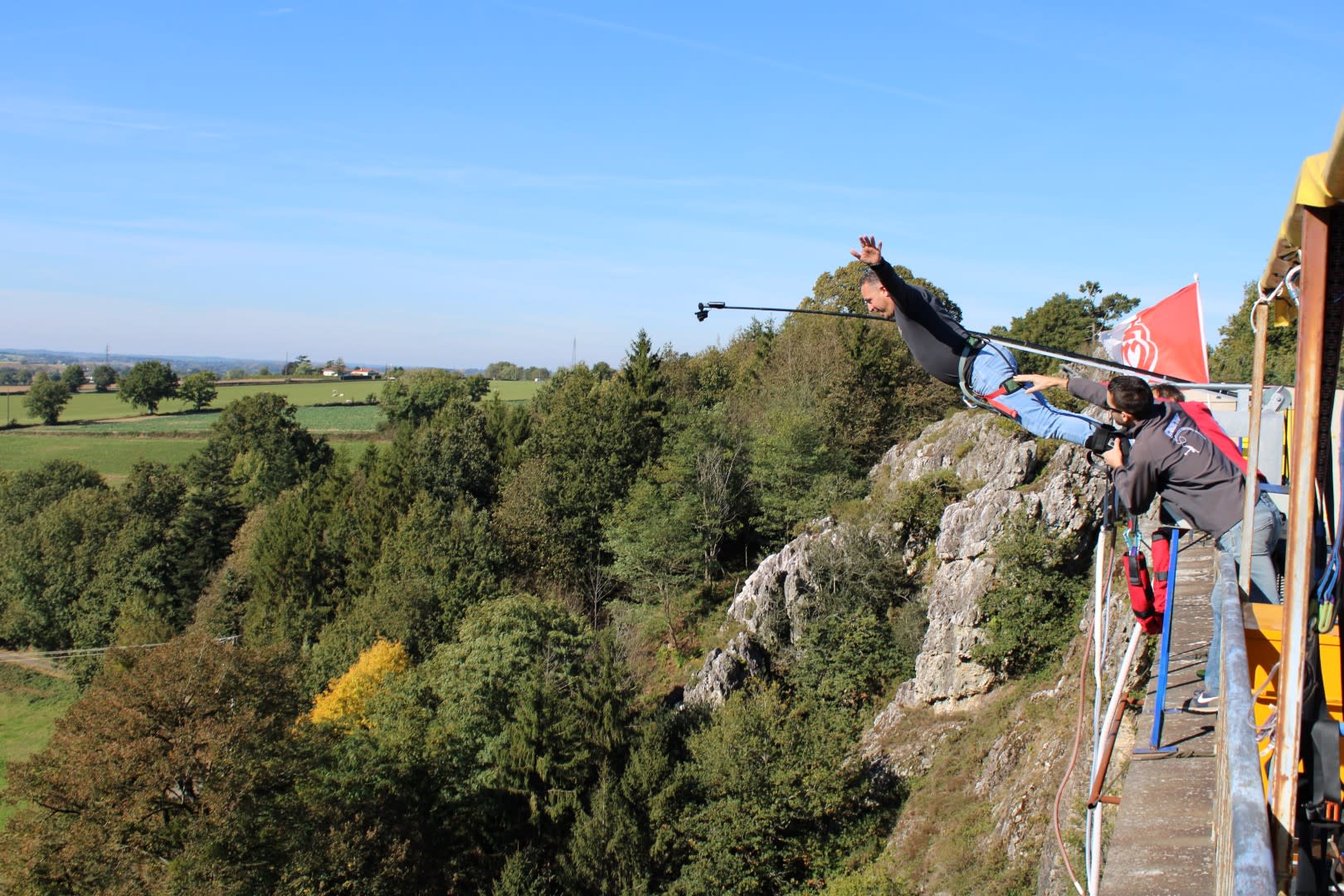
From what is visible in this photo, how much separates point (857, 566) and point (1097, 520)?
8.53m

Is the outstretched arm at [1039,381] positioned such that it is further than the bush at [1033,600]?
No

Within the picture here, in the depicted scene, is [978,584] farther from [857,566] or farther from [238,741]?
[238,741]

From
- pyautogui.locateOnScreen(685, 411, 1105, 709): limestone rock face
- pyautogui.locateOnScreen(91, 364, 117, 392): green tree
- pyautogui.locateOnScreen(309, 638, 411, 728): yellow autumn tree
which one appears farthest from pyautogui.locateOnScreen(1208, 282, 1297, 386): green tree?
pyautogui.locateOnScreen(91, 364, 117, 392): green tree

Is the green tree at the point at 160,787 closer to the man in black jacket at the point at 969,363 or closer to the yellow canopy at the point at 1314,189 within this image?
the man in black jacket at the point at 969,363

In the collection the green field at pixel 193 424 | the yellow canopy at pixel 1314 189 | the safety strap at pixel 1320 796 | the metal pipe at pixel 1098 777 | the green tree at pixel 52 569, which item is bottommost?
the green tree at pixel 52 569

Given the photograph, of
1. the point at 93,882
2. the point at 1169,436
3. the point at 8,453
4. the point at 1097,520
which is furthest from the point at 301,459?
the point at 1169,436

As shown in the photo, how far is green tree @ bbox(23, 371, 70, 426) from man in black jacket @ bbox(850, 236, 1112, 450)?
10819cm

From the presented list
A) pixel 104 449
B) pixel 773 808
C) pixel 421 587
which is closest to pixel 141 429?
pixel 104 449

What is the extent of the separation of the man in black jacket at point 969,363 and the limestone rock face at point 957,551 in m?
18.4

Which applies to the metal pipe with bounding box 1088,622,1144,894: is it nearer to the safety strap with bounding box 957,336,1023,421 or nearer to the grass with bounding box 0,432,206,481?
the safety strap with bounding box 957,336,1023,421

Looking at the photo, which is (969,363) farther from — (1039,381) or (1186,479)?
(1186,479)

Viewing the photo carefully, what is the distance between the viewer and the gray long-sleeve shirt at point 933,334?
17.2 ft

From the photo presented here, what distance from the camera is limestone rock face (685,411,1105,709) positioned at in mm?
22625

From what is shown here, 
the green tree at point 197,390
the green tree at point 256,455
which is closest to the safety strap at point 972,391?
the green tree at point 256,455
